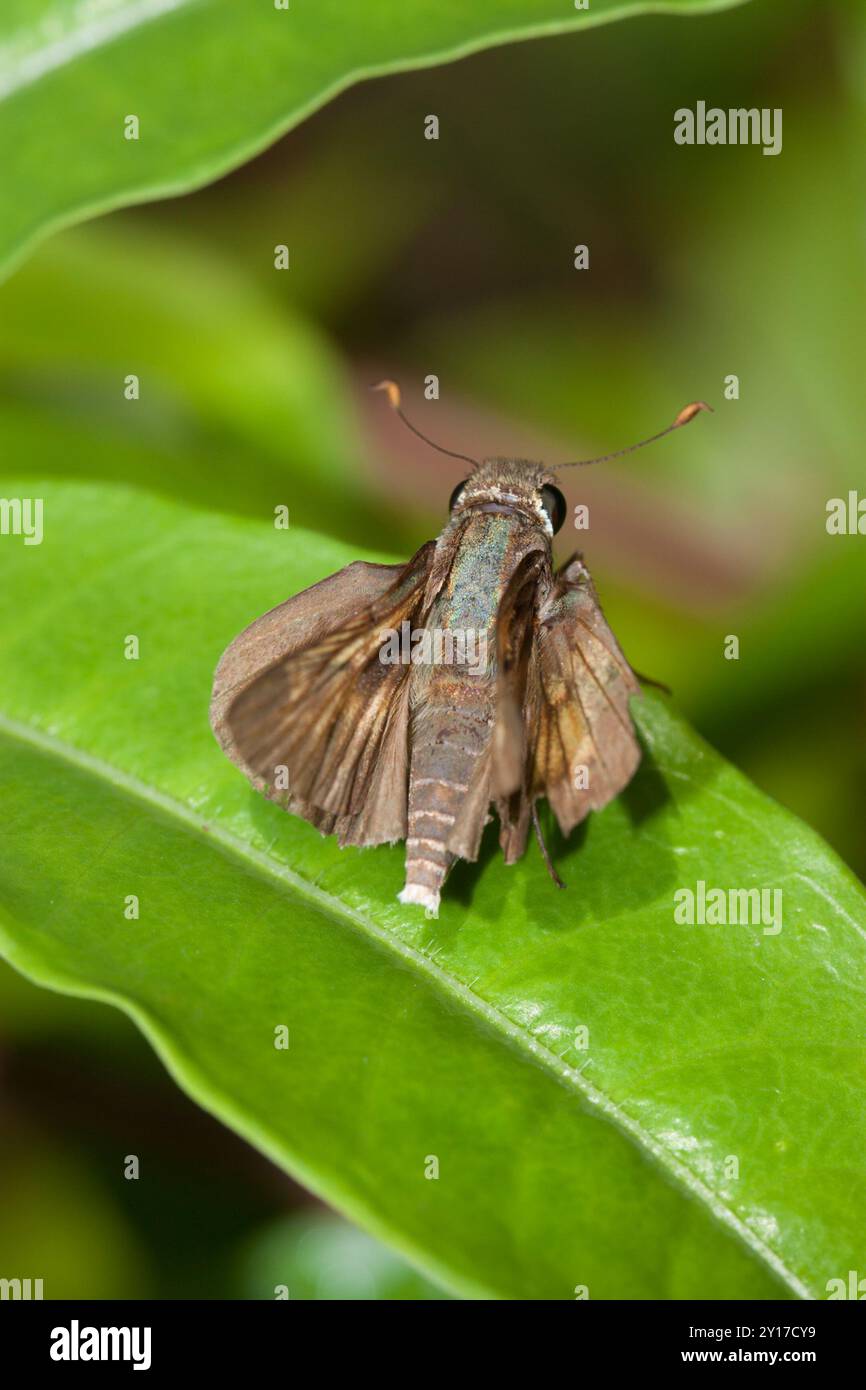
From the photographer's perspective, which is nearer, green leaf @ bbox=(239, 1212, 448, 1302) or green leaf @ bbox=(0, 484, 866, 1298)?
green leaf @ bbox=(0, 484, 866, 1298)

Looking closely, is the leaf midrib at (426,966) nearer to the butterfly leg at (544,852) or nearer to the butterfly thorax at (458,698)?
the butterfly thorax at (458,698)

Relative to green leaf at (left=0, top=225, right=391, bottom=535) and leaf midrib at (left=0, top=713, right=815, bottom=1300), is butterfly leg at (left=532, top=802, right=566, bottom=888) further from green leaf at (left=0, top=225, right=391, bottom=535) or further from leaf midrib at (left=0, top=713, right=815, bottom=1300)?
green leaf at (left=0, top=225, right=391, bottom=535)

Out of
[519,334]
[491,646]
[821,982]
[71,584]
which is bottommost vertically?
Result: [821,982]

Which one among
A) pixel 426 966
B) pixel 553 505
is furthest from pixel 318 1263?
pixel 553 505

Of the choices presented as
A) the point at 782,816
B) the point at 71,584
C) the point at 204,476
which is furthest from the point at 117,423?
the point at 782,816

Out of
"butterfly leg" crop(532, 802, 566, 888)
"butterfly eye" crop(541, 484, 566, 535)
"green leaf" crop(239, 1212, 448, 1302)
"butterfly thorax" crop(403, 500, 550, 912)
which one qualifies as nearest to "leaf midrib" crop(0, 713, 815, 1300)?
"butterfly thorax" crop(403, 500, 550, 912)

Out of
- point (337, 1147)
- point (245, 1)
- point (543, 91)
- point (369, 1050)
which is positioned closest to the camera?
point (337, 1147)
